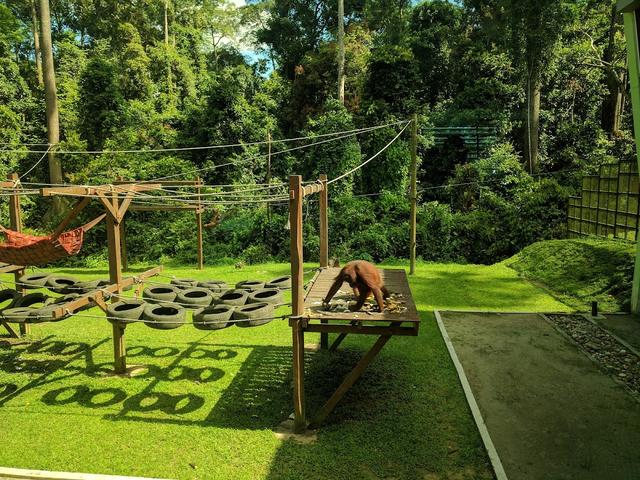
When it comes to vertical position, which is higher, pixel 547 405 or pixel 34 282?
pixel 34 282

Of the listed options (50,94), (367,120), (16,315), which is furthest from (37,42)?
(16,315)

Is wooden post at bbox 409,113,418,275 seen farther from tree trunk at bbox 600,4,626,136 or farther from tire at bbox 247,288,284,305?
tree trunk at bbox 600,4,626,136

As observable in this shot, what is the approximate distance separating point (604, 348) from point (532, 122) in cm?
1387

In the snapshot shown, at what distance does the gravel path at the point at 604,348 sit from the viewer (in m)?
6.81

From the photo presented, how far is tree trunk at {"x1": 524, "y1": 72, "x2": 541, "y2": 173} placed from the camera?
19.0 m

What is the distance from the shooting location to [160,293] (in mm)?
7266

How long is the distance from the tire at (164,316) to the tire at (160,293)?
0.72ft

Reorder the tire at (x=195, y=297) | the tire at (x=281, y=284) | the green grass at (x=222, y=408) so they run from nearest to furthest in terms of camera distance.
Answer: the green grass at (x=222, y=408) → the tire at (x=195, y=297) → the tire at (x=281, y=284)

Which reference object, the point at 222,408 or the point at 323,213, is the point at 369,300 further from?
the point at 222,408

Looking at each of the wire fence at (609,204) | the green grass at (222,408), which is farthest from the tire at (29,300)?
the wire fence at (609,204)

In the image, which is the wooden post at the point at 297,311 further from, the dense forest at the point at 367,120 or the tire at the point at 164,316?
the dense forest at the point at 367,120

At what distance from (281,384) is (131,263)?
44.4 feet

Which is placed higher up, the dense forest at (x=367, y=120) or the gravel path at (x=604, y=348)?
the dense forest at (x=367, y=120)

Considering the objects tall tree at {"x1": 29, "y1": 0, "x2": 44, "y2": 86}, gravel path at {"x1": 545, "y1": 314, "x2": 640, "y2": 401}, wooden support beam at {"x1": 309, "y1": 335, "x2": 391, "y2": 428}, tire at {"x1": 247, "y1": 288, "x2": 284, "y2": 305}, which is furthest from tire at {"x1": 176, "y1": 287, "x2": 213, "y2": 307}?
tall tree at {"x1": 29, "y1": 0, "x2": 44, "y2": 86}
